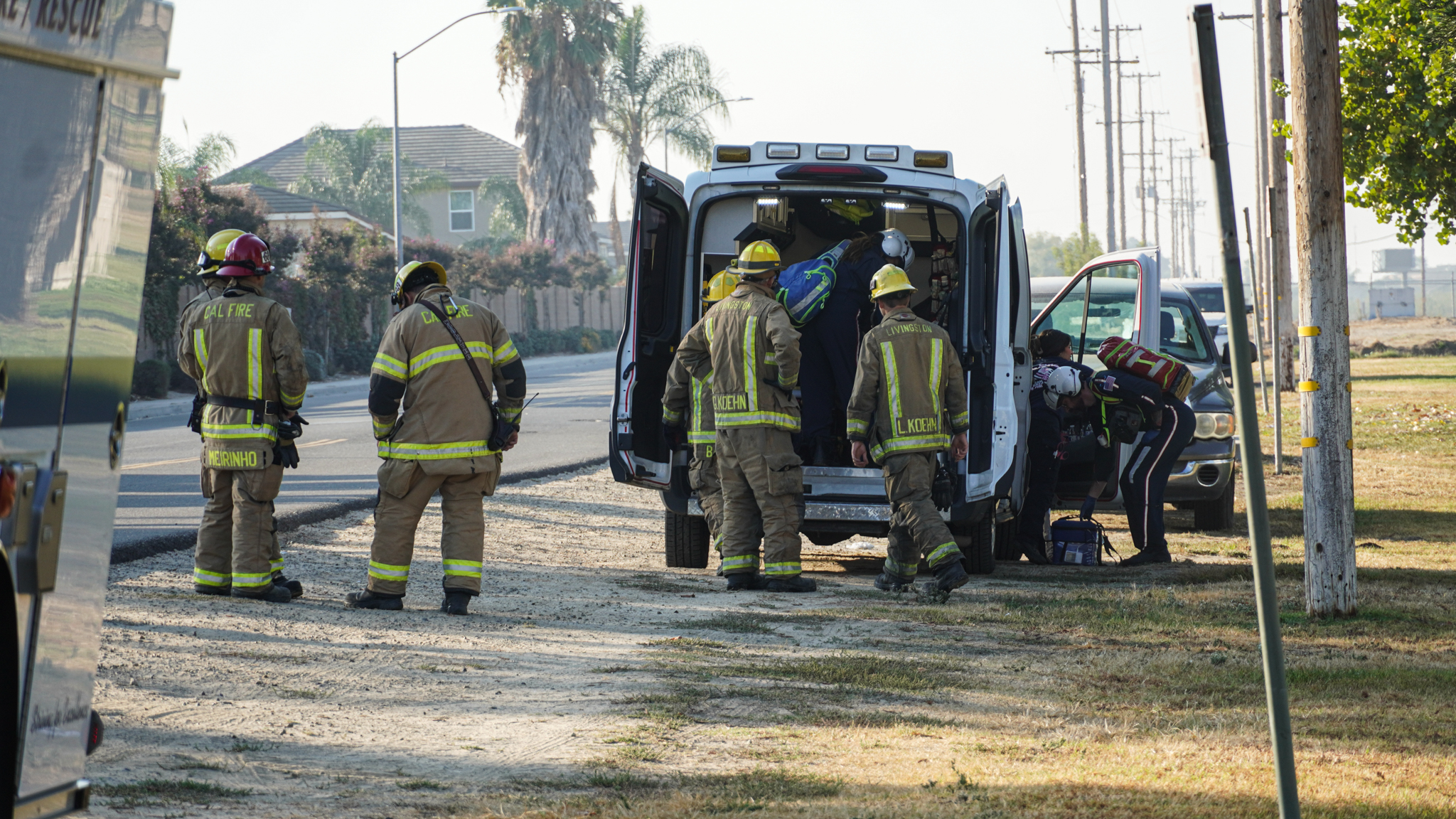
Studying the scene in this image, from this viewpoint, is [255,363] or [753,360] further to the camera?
[753,360]

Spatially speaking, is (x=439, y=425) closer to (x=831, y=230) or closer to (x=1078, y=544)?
(x=831, y=230)

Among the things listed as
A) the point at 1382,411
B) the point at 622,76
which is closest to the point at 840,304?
the point at 1382,411

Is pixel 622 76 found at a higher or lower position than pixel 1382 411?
higher

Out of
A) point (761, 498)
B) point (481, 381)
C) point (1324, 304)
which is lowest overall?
point (761, 498)

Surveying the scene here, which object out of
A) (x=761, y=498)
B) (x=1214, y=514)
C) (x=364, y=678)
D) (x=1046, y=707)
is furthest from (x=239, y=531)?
(x=1214, y=514)

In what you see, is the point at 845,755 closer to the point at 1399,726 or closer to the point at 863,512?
the point at 1399,726

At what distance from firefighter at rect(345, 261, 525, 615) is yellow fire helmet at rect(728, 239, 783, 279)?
1500mm

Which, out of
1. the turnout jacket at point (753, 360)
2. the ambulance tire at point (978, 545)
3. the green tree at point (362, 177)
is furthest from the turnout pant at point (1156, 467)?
the green tree at point (362, 177)

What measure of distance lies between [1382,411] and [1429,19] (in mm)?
9389

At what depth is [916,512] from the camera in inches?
322

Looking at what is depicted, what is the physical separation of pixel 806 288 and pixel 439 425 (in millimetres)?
2483

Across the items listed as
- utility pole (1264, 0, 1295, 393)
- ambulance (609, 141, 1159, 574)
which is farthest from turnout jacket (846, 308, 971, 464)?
utility pole (1264, 0, 1295, 393)

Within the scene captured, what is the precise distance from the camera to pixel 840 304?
8938 mm

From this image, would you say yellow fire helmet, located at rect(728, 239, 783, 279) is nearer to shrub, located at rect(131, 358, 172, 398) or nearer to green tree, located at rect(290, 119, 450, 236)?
shrub, located at rect(131, 358, 172, 398)
